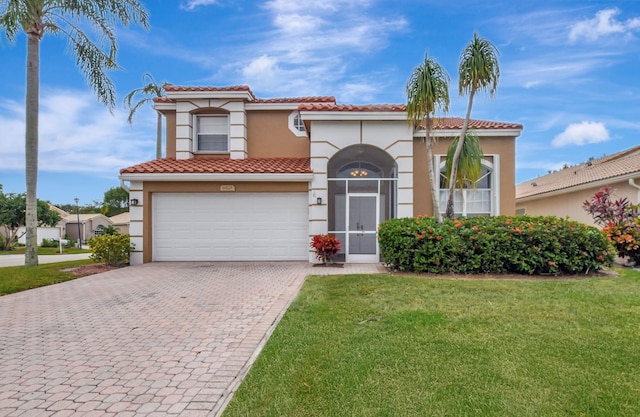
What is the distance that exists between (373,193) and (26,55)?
12837 mm

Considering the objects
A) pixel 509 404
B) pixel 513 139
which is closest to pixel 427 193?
pixel 513 139

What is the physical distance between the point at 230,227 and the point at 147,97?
17347 mm

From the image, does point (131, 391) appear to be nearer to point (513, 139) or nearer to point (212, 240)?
point (212, 240)

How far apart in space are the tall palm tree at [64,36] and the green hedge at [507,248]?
12448 mm

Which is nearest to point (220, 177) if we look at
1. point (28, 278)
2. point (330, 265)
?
point (330, 265)

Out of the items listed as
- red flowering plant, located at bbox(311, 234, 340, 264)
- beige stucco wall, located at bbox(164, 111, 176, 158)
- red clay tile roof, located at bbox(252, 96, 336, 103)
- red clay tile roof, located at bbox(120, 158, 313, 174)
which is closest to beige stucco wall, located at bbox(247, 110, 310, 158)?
red clay tile roof, located at bbox(252, 96, 336, 103)

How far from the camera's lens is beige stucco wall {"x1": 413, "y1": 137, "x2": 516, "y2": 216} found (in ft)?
46.0

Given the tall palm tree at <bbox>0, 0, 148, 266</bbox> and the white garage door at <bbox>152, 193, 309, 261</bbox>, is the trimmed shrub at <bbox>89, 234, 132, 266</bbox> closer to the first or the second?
the white garage door at <bbox>152, 193, 309, 261</bbox>

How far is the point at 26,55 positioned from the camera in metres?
12.9

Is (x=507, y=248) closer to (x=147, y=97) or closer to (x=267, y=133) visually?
(x=267, y=133)

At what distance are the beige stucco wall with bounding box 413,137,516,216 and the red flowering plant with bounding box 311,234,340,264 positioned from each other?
3.56m

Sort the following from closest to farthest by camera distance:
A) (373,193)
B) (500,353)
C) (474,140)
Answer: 1. (500,353)
2. (474,140)
3. (373,193)

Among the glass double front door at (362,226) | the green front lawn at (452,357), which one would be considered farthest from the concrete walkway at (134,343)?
the glass double front door at (362,226)

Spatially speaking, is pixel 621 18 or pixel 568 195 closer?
pixel 621 18
